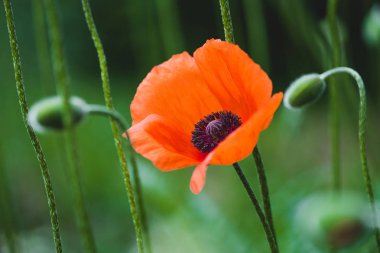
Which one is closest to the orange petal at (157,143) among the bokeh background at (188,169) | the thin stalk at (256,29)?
the bokeh background at (188,169)

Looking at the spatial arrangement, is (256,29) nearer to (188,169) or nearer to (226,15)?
(188,169)

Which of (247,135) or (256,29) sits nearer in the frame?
(247,135)

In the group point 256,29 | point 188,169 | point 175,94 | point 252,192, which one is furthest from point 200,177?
point 188,169

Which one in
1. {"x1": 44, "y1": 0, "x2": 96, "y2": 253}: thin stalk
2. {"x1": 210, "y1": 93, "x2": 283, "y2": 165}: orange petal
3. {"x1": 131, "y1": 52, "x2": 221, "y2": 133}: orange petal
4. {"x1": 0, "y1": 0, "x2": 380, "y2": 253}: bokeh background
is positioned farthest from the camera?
{"x1": 0, "y1": 0, "x2": 380, "y2": 253}: bokeh background

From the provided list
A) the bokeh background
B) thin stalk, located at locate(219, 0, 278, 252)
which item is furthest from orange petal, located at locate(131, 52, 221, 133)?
the bokeh background

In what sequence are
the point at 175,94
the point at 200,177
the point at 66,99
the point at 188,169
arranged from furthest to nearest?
the point at 188,169
the point at 175,94
the point at 200,177
the point at 66,99

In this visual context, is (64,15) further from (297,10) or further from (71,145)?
(71,145)

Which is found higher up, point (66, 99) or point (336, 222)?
point (66, 99)

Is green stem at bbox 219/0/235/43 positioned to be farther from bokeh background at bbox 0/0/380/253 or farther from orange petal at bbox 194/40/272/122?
bokeh background at bbox 0/0/380/253
